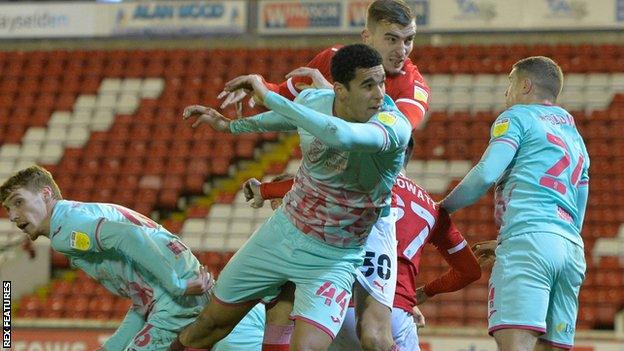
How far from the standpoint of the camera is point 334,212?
4.89 m

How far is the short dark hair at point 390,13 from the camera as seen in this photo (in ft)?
18.5

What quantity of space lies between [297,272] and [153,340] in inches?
35.9

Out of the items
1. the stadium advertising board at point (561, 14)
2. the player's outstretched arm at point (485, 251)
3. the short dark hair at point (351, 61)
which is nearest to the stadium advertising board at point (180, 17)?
the stadium advertising board at point (561, 14)

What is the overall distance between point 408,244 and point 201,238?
29.0 ft

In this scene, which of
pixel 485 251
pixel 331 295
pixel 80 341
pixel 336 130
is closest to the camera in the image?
pixel 336 130

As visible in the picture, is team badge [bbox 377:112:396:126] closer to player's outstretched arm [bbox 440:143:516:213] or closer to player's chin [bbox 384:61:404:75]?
player's outstretched arm [bbox 440:143:516:213]

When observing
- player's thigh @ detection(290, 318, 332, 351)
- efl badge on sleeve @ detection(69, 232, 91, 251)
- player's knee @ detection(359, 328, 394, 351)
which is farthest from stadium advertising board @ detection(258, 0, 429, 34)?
player's thigh @ detection(290, 318, 332, 351)

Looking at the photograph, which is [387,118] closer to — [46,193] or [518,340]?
[518,340]

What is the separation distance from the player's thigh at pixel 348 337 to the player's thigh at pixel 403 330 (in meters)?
0.19

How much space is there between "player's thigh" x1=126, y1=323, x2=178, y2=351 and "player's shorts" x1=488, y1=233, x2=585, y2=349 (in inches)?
58.5

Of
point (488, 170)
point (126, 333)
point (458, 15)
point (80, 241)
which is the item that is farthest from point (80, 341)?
point (458, 15)

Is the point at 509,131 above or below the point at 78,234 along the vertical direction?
above

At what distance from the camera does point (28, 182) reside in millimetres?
5551

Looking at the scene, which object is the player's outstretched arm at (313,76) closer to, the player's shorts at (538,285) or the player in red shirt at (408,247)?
the player in red shirt at (408,247)
